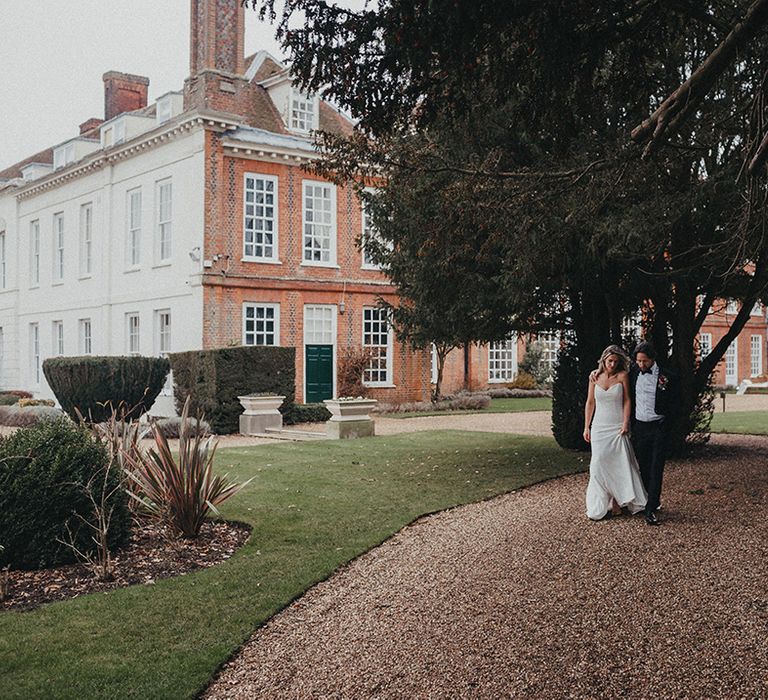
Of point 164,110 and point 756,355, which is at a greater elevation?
point 164,110

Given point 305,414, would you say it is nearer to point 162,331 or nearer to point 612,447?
point 162,331

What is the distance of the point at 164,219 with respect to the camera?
25625 mm

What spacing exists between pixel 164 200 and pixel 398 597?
21637 millimetres

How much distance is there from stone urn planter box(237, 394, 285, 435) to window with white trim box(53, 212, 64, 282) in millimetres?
15921

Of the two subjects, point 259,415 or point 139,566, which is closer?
point 139,566

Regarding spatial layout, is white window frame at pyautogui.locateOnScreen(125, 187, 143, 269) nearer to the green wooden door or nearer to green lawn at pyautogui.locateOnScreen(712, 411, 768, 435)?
the green wooden door

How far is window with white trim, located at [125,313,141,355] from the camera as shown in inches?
1057

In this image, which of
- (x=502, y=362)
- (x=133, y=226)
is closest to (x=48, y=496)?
(x=133, y=226)

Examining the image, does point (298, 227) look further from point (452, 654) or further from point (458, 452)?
point (452, 654)

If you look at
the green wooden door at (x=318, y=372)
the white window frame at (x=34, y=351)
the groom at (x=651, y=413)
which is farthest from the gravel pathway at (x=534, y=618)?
the white window frame at (x=34, y=351)

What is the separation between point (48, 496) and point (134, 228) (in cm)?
2110

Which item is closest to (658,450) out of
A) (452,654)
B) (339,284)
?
(452,654)

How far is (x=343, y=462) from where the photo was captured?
13367mm

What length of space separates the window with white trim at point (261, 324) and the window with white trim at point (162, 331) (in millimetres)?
2750
